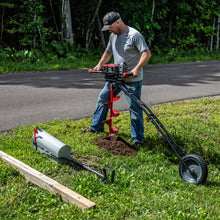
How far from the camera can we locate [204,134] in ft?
18.8

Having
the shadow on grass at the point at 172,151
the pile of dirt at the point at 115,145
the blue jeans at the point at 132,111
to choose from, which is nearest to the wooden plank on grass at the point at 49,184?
the pile of dirt at the point at 115,145

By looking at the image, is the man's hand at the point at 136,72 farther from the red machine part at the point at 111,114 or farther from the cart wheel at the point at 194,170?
the cart wheel at the point at 194,170

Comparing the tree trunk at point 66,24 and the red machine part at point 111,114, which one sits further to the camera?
the tree trunk at point 66,24

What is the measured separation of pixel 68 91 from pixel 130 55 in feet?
15.2

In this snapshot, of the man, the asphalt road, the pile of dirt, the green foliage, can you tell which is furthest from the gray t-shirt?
the green foliage

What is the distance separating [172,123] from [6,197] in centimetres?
358

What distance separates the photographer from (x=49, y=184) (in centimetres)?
361

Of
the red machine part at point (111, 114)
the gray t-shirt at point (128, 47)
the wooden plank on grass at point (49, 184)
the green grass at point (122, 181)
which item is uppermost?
the gray t-shirt at point (128, 47)

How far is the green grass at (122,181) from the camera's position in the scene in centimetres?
333

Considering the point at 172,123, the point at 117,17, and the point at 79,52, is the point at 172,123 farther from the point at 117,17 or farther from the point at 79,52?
the point at 79,52

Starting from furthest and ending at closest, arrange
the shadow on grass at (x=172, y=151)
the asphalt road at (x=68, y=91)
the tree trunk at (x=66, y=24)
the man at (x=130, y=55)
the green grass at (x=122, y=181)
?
the tree trunk at (x=66, y=24), the asphalt road at (x=68, y=91), the shadow on grass at (x=172, y=151), the man at (x=130, y=55), the green grass at (x=122, y=181)

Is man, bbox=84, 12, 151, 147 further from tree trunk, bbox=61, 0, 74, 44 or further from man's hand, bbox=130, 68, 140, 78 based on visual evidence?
tree trunk, bbox=61, 0, 74, 44

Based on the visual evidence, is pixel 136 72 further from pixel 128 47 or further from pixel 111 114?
pixel 111 114

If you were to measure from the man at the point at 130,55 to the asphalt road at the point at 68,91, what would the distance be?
1988 mm
